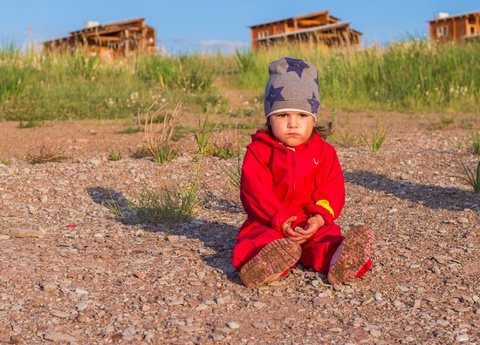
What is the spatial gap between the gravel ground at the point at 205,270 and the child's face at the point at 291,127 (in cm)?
63

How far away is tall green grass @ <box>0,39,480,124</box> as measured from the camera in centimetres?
964

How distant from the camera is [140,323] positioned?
278 centimetres

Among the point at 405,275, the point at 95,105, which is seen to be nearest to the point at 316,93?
the point at 405,275

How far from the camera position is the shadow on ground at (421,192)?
4758 millimetres

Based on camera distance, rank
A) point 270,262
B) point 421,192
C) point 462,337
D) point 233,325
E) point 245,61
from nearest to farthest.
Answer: point 462,337, point 233,325, point 270,262, point 421,192, point 245,61

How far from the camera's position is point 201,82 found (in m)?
11.6

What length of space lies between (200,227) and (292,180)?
1.08 metres

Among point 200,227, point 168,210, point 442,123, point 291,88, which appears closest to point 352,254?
point 291,88

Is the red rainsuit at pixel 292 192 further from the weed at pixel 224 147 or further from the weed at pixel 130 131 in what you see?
the weed at pixel 130 131

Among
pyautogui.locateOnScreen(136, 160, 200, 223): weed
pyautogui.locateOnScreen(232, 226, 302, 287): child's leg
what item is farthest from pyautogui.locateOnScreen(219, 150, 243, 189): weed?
pyautogui.locateOnScreen(232, 226, 302, 287): child's leg

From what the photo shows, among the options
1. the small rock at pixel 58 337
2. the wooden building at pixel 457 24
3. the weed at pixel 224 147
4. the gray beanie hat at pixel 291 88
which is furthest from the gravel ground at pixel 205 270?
the wooden building at pixel 457 24

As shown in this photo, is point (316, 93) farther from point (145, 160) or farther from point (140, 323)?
point (145, 160)

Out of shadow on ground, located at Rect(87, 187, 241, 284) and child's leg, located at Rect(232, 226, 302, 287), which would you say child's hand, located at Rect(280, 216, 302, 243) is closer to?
child's leg, located at Rect(232, 226, 302, 287)

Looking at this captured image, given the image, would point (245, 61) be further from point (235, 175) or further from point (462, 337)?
point (462, 337)
